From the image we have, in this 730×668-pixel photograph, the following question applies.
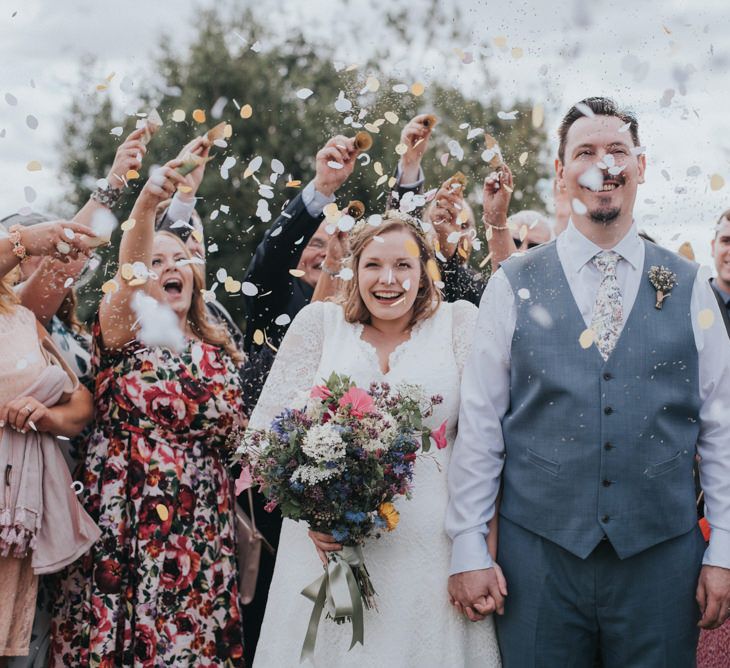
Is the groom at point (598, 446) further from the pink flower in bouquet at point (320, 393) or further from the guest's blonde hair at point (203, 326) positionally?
the guest's blonde hair at point (203, 326)

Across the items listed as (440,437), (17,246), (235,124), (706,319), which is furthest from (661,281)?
(235,124)

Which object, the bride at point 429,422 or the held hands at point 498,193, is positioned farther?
the held hands at point 498,193

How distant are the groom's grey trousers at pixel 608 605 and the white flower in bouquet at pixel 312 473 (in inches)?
28.0

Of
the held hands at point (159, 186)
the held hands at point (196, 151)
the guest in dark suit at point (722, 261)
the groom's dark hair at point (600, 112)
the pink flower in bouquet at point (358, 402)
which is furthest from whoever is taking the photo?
the guest in dark suit at point (722, 261)

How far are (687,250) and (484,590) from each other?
1.52m

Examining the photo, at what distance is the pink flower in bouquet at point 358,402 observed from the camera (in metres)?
3.21

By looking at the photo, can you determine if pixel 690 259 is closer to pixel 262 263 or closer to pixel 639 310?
pixel 639 310

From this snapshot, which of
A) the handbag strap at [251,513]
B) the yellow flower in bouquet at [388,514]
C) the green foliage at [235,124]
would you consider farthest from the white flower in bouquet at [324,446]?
the green foliage at [235,124]

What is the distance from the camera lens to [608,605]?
123 inches

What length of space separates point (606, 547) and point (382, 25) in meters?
3.88

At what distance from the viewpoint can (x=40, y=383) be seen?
384 cm

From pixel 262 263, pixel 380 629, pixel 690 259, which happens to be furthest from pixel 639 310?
pixel 262 263

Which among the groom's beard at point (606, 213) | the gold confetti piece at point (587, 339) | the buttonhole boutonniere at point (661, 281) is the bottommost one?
the gold confetti piece at point (587, 339)

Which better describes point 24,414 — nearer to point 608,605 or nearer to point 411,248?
point 411,248
